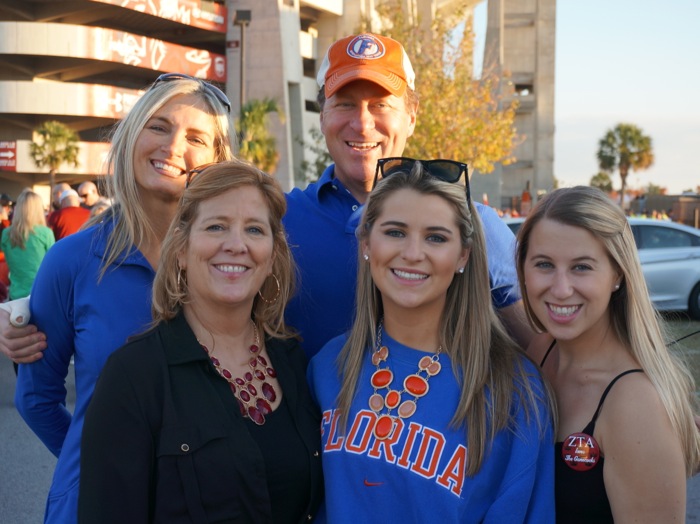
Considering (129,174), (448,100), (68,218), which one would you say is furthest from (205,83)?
(448,100)

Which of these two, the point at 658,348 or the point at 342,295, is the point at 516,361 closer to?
the point at 658,348

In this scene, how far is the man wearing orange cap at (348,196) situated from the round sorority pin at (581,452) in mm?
712

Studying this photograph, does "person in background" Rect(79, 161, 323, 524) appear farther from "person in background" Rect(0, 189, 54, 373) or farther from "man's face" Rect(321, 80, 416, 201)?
"person in background" Rect(0, 189, 54, 373)

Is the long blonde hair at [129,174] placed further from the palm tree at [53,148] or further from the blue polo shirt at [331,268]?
the palm tree at [53,148]

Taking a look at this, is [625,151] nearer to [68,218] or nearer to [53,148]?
[53,148]

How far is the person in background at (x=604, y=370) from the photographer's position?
96.7 inches

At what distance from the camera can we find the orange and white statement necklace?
2.59m

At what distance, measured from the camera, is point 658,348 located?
2721 millimetres

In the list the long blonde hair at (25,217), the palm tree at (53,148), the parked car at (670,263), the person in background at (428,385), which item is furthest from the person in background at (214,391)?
the palm tree at (53,148)

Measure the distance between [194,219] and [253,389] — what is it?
639mm

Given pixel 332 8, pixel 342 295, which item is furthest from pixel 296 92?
pixel 342 295

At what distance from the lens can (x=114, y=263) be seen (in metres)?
2.87

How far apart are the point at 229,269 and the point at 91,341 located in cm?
60

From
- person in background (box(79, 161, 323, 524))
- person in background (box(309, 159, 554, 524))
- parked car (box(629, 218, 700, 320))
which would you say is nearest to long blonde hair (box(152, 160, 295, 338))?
person in background (box(79, 161, 323, 524))
